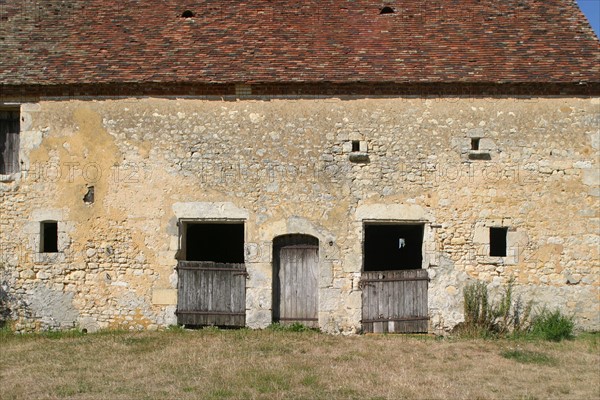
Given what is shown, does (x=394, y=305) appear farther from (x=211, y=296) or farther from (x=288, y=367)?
(x=211, y=296)

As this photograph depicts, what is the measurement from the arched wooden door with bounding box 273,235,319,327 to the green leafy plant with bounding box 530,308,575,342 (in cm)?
357

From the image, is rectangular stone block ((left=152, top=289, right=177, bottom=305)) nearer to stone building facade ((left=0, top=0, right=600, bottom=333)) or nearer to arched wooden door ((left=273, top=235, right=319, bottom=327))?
stone building facade ((left=0, top=0, right=600, bottom=333))

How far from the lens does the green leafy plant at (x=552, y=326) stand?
9.02 m

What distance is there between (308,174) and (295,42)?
8.14ft

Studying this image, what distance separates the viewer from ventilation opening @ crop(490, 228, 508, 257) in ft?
32.2

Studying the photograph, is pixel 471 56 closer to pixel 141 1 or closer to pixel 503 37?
pixel 503 37

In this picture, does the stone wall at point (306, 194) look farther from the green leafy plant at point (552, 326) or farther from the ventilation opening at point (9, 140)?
the ventilation opening at point (9, 140)

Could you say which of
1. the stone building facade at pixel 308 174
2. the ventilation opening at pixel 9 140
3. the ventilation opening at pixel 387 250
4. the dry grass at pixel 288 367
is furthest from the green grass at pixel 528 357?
the ventilation opening at pixel 9 140

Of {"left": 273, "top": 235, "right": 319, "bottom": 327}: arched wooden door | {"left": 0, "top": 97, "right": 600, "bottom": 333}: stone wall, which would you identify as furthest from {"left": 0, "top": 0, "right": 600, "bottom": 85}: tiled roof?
{"left": 273, "top": 235, "right": 319, "bottom": 327}: arched wooden door

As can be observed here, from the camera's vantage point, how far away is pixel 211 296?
32.4 ft

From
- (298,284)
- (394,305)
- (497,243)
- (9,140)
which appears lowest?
(394,305)

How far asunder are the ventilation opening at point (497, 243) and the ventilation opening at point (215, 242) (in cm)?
475

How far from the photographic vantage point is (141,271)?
981 centimetres

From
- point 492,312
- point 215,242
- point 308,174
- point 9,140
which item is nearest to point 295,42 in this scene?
point 308,174
